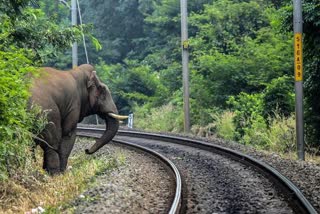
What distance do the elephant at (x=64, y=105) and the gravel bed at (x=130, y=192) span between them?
140 centimetres

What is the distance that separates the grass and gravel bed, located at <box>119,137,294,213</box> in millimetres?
1984

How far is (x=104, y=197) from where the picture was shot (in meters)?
8.83

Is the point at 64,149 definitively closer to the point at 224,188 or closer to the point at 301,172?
the point at 224,188

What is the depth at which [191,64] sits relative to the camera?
94.3 feet

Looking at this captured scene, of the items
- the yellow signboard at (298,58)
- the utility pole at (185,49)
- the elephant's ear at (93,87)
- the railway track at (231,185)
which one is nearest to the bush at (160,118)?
the utility pole at (185,49)

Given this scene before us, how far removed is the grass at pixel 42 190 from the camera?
866 centimetres

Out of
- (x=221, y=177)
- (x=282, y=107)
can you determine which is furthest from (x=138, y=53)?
(x=221, y=177)

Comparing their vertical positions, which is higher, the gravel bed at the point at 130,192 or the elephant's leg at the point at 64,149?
the elephant's leg at the point at 64,149

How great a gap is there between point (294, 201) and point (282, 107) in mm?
10862

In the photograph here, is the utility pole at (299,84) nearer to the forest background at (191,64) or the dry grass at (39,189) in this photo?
the forest background at (191,64)

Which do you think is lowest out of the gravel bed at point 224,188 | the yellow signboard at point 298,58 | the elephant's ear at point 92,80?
the gravel bed at point 224,188

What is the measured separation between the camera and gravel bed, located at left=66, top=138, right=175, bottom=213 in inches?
324

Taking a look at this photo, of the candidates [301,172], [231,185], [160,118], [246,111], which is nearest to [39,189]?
[231,185]

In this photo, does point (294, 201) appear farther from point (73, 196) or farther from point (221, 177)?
point (73, 196)
